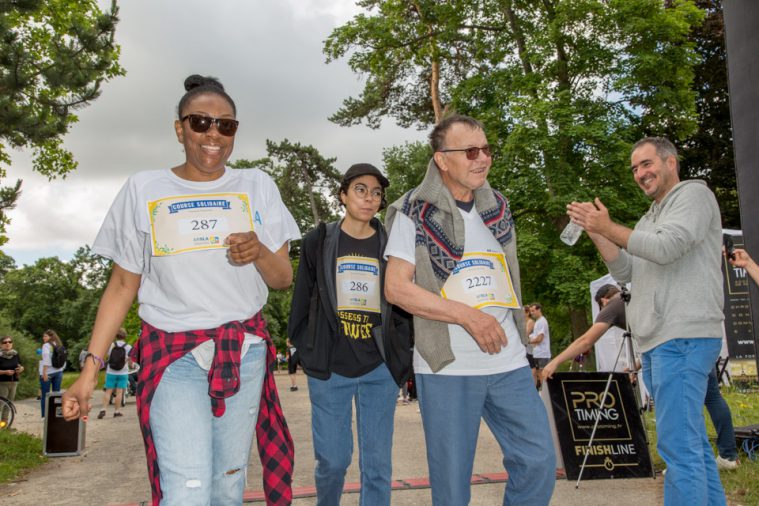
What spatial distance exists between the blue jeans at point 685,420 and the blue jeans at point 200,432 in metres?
2.09

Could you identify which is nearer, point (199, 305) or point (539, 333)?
point (199, 305)

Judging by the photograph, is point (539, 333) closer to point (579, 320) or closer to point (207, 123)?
point (579, 320)

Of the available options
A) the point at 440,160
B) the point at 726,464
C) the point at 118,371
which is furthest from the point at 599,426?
the point at 118,371

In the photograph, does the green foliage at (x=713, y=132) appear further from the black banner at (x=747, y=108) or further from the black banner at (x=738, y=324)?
the black banner at (x=747, y=108)

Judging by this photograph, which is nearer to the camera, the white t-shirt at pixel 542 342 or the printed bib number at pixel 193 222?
the printed bib number at pixel 193 222

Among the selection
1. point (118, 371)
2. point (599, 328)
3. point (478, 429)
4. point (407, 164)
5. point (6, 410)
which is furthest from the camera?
point (407, 164)

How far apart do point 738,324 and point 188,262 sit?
13456mm

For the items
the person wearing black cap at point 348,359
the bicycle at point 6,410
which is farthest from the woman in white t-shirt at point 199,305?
the bicycle at point 6,410

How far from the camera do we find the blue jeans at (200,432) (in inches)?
97.6

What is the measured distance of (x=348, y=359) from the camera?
162 inches

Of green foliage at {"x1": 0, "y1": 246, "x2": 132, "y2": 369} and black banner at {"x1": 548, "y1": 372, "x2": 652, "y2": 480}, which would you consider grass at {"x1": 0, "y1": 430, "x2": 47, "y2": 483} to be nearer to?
black banner at {"x1": 548, "y1": 372, "x2": 652, "y2": 480}

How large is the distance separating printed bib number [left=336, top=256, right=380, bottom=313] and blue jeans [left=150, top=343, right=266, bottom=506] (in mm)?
1382

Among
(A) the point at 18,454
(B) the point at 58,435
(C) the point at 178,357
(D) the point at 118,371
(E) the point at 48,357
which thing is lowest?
(A) the point at 18,454

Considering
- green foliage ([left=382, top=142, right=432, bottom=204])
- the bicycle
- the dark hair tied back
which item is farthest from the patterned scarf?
green foliage ([left=382, top=142, right=432, bottom=204])
